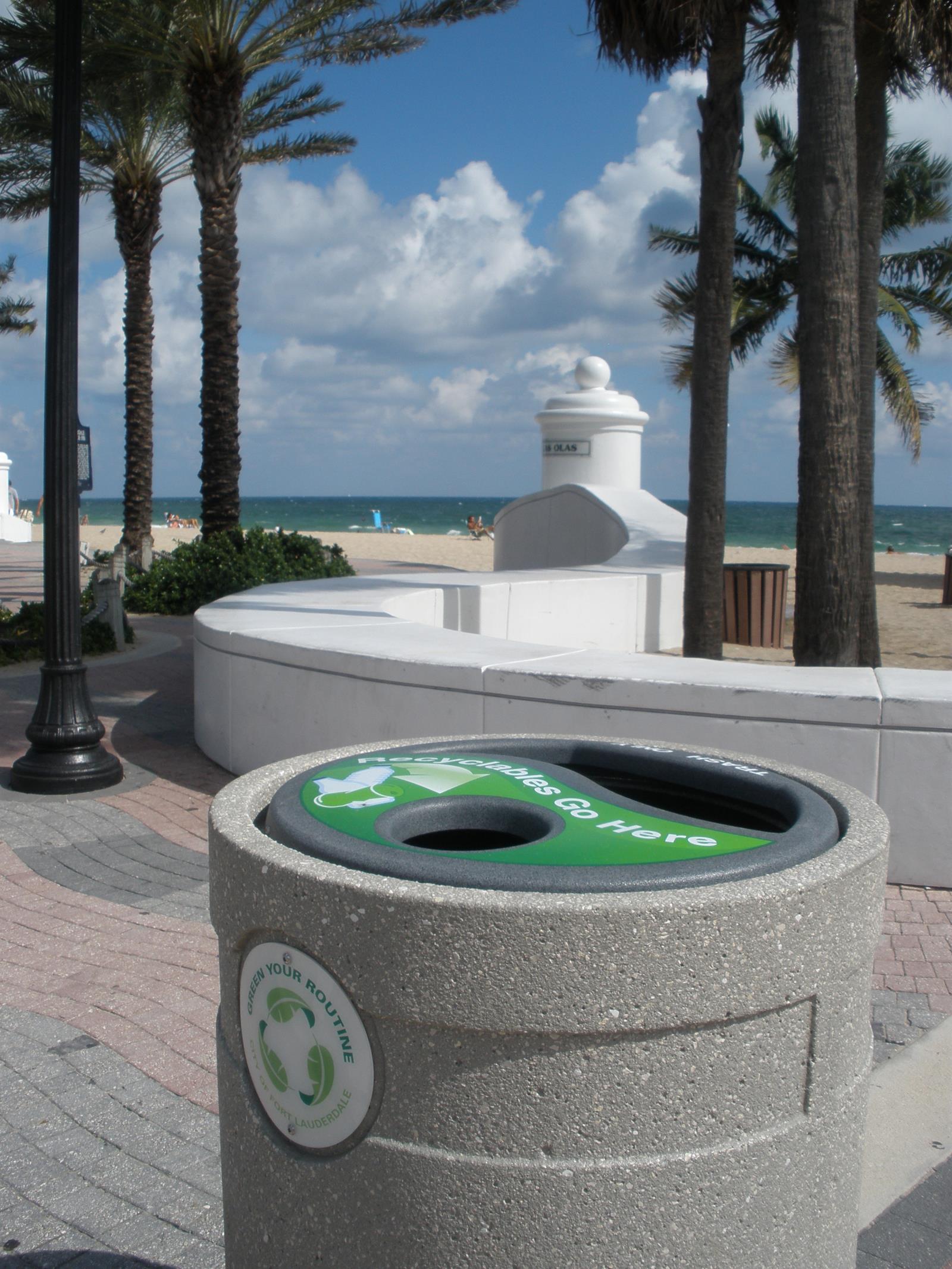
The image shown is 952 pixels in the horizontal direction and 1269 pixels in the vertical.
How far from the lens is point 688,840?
1909mm

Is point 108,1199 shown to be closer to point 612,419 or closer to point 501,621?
point 501,621

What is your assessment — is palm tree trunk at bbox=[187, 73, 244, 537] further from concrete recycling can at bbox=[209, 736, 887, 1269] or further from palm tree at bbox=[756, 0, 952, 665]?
concrete recycling can at bbox=[209, 736, 887, 1269]

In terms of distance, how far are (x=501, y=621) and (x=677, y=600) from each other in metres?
2.86

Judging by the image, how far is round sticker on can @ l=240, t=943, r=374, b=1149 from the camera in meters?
1.75

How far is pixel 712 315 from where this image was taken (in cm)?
931

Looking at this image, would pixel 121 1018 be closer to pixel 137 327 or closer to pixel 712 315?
pixel 712 315

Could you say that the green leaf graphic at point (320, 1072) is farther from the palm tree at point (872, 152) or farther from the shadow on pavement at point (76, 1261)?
the palm tree at point (872, 152)

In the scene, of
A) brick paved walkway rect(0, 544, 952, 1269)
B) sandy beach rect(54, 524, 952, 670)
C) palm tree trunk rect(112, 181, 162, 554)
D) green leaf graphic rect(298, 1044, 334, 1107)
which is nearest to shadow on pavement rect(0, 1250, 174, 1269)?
brick paved walkway rect(0, 544, 952, 1269)

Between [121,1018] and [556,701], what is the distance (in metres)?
2.42

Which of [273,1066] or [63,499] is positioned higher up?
[63,499]

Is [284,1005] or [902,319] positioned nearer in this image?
[284,1005]

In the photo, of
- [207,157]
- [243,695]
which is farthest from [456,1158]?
[207,157]

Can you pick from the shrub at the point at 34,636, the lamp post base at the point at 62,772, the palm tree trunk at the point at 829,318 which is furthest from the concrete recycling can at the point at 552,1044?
the shrub at the point at 34,636

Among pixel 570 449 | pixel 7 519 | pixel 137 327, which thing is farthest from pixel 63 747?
pixel 7 519
